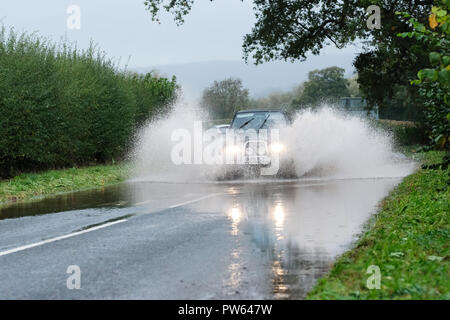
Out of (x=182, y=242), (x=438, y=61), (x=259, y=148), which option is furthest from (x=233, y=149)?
(x=438, y=61)

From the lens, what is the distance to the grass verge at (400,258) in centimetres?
533

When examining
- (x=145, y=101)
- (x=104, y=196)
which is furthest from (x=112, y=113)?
(x=104, y=196)

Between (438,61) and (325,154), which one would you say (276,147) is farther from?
(438,61)

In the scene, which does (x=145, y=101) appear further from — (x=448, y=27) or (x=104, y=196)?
Answer: (x=448, y=27)

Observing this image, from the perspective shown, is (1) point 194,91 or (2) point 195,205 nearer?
(2) point 195,205

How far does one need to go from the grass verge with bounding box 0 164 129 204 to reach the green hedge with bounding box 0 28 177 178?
0.73 m

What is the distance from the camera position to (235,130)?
19.8 meters

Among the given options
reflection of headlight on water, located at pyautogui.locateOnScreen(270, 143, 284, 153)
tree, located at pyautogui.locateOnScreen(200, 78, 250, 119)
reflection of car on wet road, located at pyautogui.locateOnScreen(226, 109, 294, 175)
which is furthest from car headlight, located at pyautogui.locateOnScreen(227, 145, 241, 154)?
tree, located at pyautogui.locateOnScreen(200, 78, 250, 119)

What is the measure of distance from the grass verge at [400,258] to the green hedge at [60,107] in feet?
39.6

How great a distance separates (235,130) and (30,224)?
9947 mm

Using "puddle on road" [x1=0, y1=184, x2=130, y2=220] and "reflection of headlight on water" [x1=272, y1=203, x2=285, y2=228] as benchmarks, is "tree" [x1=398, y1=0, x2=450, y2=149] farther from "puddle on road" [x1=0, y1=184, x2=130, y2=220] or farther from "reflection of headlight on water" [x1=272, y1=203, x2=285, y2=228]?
"puddle on road" [x1=0, y1=184, x2=130, y2=220]

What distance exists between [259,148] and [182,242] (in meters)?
10.6
